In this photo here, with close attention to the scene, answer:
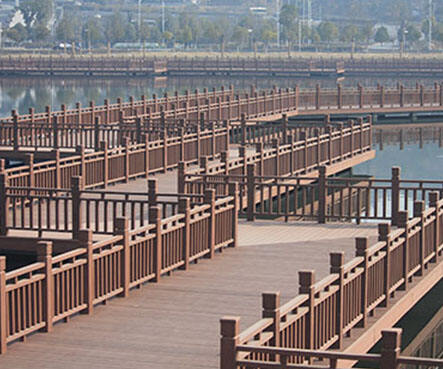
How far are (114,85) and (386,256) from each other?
282 feet

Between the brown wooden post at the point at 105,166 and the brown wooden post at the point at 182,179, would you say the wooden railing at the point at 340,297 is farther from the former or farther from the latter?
the brown wooden post at the point at 105,166

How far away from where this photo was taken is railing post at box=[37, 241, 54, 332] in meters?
12.3

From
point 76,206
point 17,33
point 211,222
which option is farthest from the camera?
point 17,33

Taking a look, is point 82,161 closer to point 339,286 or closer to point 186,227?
point 186,227

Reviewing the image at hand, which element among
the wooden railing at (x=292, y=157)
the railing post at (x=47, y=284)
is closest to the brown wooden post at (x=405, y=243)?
the railing post at (x=47, y=284)

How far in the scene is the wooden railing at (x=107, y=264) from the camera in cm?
1198

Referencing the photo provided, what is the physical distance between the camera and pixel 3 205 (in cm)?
1817

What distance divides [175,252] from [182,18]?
17206cm

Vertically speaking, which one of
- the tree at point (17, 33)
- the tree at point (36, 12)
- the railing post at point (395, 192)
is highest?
the tree at point (36, 12)

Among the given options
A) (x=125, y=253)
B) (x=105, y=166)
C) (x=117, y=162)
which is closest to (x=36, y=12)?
(x=117, y=162)

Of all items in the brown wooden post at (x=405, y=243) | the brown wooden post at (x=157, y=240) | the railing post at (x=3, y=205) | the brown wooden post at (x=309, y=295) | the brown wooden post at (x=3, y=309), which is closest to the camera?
the brown wooden post at (x=309, y=295)

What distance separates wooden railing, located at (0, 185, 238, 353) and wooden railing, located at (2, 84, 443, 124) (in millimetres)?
17160

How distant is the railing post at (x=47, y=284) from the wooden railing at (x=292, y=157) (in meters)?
7.97

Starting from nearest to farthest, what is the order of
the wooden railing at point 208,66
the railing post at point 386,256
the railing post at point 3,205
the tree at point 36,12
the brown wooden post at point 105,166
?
the railing post at point 386,256, the railing post at point 3,205, the brown wooden post at point 105,166, the wooden railing at point 208,66, the tree at point 36,12
